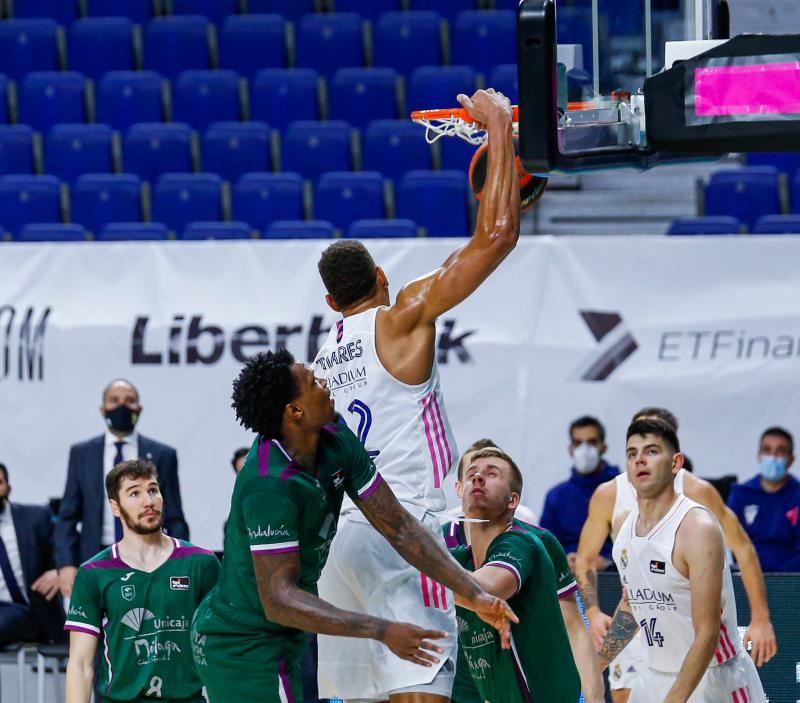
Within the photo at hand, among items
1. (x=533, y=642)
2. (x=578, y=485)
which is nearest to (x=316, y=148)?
(x=578, y=485)

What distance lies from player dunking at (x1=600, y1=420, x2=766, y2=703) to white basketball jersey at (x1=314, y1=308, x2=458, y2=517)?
1167 millimetres

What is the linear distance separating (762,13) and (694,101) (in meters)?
1.33

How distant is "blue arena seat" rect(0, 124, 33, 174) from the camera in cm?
1230

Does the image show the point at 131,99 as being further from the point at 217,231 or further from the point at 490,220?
the point at 490,220

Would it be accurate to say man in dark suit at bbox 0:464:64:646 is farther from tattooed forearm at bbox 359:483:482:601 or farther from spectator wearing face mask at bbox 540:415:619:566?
tattooed forearm at bbox 359:483:482:601

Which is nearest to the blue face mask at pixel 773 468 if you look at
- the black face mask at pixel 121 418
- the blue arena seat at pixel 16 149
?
the black face mask at pixel 121 418

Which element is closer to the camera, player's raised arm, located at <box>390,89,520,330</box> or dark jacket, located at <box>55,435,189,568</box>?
player's raised arm, located at <box>390,89,520,330</box>

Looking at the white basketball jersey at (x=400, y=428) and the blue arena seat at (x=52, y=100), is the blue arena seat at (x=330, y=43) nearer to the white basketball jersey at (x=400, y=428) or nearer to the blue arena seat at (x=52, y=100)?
the blue arena seat at (x=52, y=100)

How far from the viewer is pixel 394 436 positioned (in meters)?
5.12

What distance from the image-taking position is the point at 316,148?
1214 cm

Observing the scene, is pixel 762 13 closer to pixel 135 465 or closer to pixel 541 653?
pixel 541 653

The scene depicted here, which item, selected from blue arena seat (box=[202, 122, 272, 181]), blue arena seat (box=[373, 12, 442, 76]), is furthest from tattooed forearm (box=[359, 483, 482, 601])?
blue arena seat (box=[373, 12, 442, 76])

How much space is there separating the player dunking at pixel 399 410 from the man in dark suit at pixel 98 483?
3.25 m

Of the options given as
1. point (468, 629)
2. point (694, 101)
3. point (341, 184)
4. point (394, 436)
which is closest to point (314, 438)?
point (394, 436)
